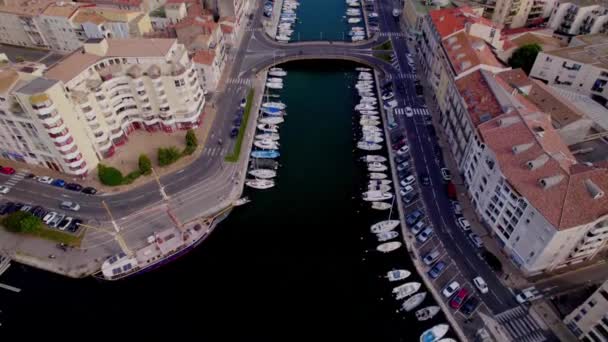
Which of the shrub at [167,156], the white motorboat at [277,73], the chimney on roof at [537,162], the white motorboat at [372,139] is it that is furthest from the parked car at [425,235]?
the white motorboat at [277,73]

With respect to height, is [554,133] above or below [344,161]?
above

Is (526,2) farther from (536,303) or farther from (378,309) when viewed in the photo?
(378,309)

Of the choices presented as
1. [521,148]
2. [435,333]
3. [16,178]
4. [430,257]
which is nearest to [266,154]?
[430,257]

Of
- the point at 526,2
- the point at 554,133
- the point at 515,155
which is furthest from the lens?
the point at 526,2

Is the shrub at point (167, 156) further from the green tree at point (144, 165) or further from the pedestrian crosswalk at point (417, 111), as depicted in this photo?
the pedestrian crosswalk at point (417, 111)

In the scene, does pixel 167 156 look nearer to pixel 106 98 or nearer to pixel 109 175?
pixel 109 175

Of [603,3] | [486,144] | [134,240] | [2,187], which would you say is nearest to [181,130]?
[134,240]

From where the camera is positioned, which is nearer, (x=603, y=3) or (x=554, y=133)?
(x=554, y=133)

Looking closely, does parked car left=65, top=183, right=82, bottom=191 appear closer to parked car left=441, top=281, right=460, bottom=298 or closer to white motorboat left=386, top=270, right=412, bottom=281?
white motorboat left=386, top=270, right=412, bottom=281
